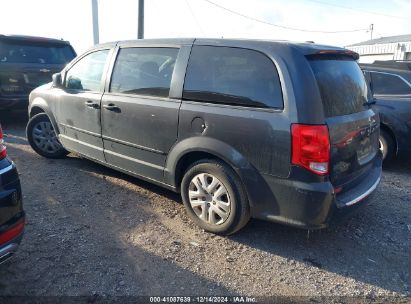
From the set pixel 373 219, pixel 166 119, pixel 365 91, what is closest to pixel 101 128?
pixel 166 119

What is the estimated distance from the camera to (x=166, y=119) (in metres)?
3.65

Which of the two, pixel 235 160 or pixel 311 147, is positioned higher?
pixel 311 147

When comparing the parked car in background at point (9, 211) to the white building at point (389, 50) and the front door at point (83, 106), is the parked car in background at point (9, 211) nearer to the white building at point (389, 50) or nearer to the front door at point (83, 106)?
the front door at point (83, 106)

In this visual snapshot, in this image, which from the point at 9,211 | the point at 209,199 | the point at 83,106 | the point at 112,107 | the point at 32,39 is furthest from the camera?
the point at 32,39

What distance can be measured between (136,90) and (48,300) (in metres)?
2.27

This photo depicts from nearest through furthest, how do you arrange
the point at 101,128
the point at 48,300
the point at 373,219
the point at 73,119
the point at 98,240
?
1. the point at 48,300
2. the point at 98,240
3. the point at 373,219
4. the point at 101,128
5. the point at 73,119

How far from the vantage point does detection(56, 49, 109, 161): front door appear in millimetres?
4488

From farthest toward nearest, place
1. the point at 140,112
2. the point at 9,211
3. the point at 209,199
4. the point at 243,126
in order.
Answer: the point at 140,112
the point at 209,199
the point at 243,126
the point at 9,211

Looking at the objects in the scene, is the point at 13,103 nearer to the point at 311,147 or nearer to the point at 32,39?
the point at 32,39

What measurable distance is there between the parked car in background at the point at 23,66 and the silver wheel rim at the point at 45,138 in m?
2.10

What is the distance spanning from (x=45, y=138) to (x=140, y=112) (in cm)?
248

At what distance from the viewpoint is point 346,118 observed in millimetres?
3148

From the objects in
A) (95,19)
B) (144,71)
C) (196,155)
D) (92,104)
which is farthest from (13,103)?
(95,19)

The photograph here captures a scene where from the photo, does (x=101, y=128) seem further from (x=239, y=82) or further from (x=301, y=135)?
(x=301, y=135)
